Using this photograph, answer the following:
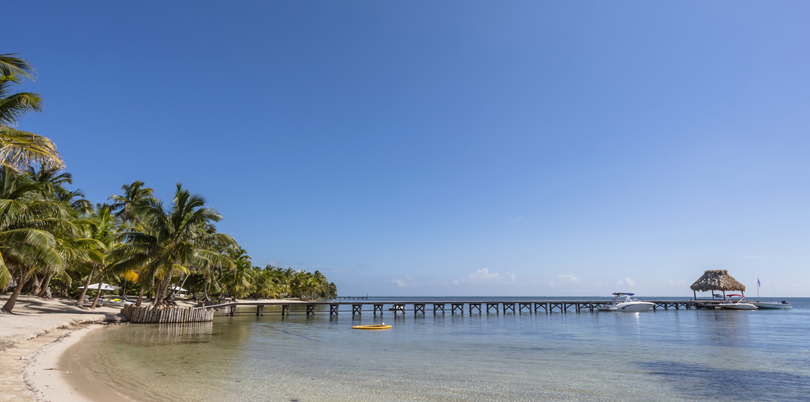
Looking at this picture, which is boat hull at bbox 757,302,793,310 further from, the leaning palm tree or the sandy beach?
the sandy beach

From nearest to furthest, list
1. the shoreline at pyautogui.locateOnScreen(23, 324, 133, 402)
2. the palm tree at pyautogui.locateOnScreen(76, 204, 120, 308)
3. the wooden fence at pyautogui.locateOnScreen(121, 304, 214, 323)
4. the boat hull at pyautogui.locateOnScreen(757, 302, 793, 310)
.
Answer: the shoreline at pyautogui.locateOnScreen(23, 324, 133, 402), the palm tree at pyautogui.locateOnScreen(76, 204, 120, 308), the wooden fence at pyautogui.locateOnScreen(121, 304, 214, 323), the boat hull at pyautogui.locateOnScreen(757, 302, 793, 310)

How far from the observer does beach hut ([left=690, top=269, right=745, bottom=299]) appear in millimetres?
66625

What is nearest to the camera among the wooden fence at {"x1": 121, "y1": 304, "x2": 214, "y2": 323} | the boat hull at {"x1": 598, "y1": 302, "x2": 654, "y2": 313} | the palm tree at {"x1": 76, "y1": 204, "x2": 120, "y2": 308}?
the palm tree at {"x1": 76, "y1": 204, "x2": 120, "y2": 308}

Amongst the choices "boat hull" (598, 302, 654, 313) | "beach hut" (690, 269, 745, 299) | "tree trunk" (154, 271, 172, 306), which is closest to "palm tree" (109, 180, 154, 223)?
"tree trunk" (154, 271, 172, 306)

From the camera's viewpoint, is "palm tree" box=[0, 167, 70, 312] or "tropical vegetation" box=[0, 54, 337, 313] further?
"palm tree" box=[0, 167, 70, 312]

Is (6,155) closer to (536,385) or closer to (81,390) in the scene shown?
(81,390)

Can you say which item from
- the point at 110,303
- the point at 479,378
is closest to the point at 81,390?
the point at 479,378

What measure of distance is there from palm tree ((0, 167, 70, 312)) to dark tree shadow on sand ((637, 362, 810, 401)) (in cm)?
2210

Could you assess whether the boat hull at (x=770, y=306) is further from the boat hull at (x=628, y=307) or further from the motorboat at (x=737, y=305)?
the boat hull at (x=628, y=307)

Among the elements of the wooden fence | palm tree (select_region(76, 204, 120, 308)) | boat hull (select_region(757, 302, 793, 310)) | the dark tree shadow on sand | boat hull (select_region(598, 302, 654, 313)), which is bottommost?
boat hull (select_region(757, 302, 793, 310))

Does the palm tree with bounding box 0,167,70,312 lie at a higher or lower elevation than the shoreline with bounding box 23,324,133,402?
higher

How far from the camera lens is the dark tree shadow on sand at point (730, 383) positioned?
10891 millimetres

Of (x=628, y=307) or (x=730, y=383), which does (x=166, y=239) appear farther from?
(x=628, y=307)

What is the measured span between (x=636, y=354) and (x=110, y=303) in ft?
135
